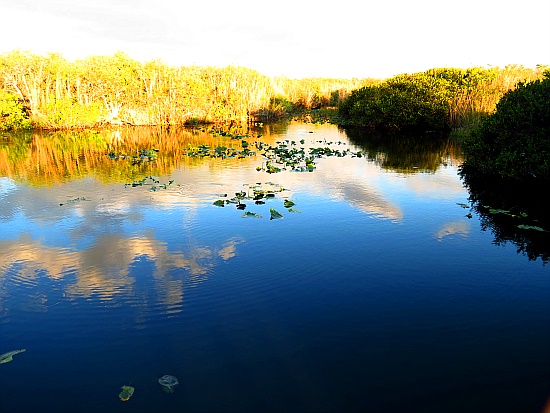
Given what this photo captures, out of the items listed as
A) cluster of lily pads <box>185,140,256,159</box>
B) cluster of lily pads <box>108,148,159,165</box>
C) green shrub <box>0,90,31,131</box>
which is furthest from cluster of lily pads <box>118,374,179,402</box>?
green shrub <box>0,90,31,131</box>

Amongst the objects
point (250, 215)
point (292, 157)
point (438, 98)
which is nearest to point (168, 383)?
point (250, 215)

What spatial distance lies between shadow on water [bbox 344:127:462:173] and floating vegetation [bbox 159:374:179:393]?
1388 centimetres

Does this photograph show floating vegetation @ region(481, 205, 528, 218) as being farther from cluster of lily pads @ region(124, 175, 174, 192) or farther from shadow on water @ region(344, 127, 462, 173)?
cluster of lily pads @ region(124, 175, 174, 192)

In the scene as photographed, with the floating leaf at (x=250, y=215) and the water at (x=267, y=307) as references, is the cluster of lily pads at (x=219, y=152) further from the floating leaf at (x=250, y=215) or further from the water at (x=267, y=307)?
the floating leaf at (x=250, y=215)

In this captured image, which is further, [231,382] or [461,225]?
[461,225]

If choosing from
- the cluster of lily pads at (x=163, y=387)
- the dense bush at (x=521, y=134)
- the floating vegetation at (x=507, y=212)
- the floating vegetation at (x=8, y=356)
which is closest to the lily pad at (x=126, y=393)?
the cluster of lily pads at (x=163, y=387)

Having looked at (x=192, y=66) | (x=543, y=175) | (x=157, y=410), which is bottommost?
(x=157, y=410)

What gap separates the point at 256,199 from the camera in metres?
11.4

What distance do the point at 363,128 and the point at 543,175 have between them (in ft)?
73.8

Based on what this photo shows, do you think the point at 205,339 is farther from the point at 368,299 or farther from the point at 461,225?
the point at 461,225

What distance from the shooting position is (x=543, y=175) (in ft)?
41.1

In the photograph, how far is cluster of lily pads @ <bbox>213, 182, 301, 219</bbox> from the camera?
980 cm

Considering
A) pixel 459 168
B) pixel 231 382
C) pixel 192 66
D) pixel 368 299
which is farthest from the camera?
pixel 192 66

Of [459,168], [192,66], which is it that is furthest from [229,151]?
[192,66]
